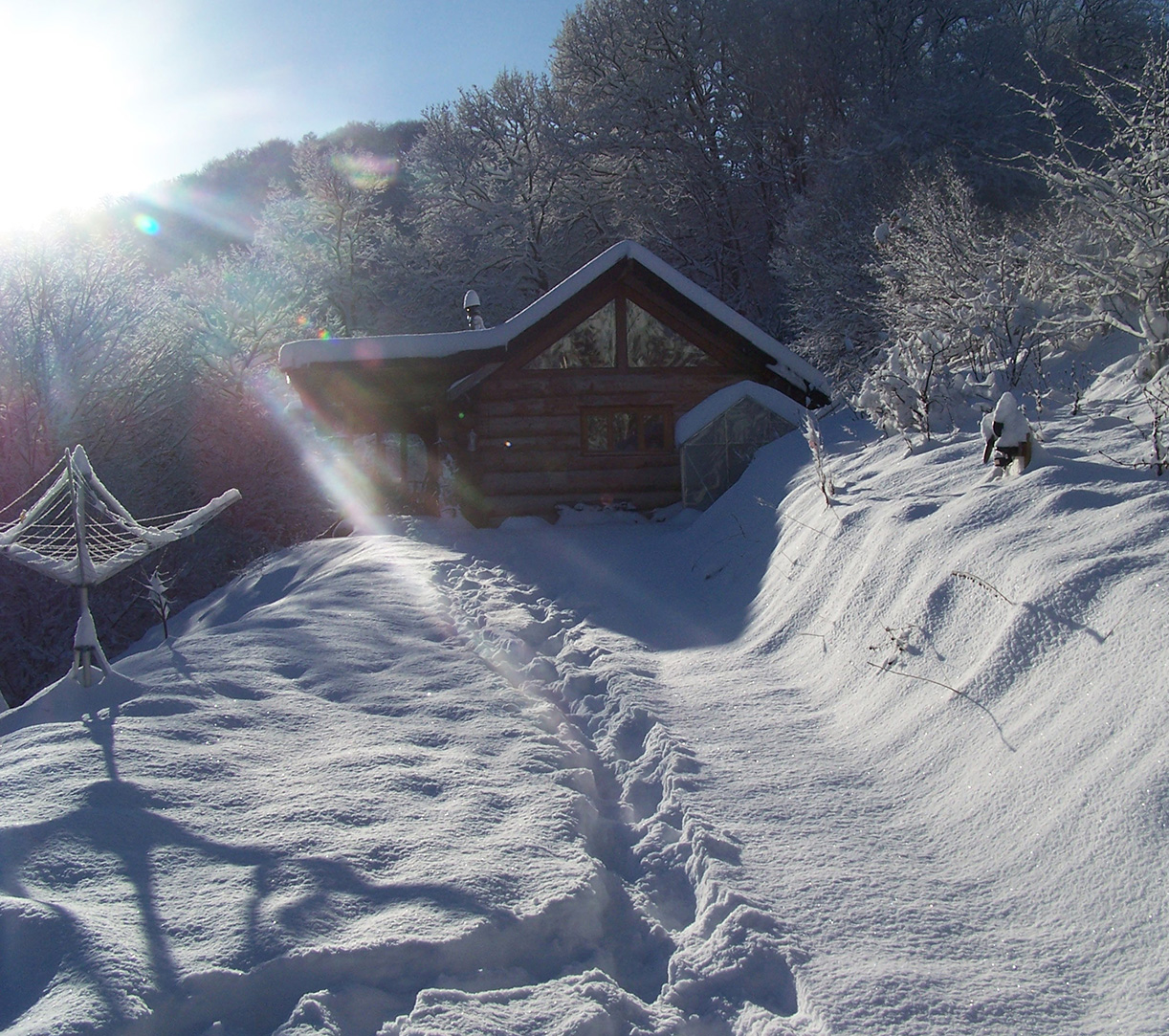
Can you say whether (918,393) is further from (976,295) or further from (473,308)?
(473,308)

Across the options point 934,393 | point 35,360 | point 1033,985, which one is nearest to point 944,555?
point 1033,985

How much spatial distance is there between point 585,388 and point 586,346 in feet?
2.41

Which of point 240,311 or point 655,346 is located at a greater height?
point 240,311

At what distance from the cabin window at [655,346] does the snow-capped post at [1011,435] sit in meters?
9.11

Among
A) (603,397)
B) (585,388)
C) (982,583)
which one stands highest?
(585,388)

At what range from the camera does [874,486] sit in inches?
269

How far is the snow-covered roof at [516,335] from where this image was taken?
1324cm

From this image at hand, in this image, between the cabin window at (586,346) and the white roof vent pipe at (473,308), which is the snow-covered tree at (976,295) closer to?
the cabin window at (586,346)

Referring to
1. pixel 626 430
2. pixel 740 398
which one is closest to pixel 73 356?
pixel 626 430

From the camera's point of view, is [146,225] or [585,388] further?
[146,225]

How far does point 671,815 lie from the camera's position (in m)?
3.56

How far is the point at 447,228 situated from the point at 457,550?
66.6ft

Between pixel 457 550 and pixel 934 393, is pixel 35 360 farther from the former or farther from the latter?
pixel 934 393

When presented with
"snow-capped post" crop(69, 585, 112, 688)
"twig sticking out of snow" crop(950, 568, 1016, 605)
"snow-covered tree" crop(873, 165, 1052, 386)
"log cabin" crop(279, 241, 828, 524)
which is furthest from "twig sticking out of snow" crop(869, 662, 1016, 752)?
"log cabin" crop(279, 241, 828, 524)
